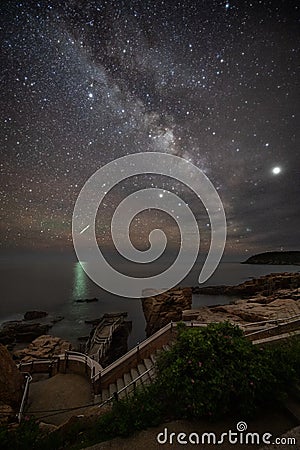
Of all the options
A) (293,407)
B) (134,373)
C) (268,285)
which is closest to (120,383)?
(134,373)

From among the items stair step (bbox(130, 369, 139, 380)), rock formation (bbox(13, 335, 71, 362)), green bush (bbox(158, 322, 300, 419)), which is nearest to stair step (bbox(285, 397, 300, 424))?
green bush (bbox(158, 322, 300, 419))

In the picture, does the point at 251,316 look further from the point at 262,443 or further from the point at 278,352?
the point at 262,443

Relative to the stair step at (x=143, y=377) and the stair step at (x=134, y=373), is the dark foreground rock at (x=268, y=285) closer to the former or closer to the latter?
the stair step at (x=143, y=377)

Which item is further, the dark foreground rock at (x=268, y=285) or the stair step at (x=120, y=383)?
the dark foreground rock at (x=268, y=285)

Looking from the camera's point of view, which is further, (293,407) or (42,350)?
(42,350)

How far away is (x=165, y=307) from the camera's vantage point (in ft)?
71.2

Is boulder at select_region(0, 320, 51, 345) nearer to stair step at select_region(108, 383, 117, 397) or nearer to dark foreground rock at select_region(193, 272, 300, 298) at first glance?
stair step at select_region(108, 383, 117, 397)

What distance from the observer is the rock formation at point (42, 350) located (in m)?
16.4

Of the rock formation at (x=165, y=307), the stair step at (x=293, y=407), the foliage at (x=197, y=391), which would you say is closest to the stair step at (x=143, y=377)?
the foliage at (x=197, y=391)

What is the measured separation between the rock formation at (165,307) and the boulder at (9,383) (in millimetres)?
13863

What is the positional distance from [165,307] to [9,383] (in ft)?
50.0

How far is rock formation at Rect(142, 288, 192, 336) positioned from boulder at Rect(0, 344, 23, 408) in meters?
13.9

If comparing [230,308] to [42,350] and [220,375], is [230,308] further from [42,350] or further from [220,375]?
[42,350]

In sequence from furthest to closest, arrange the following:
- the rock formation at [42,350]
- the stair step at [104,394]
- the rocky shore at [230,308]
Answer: the rock formation at [42,350]
the rocky shore at [230,308]
the stair step at [104,394]
